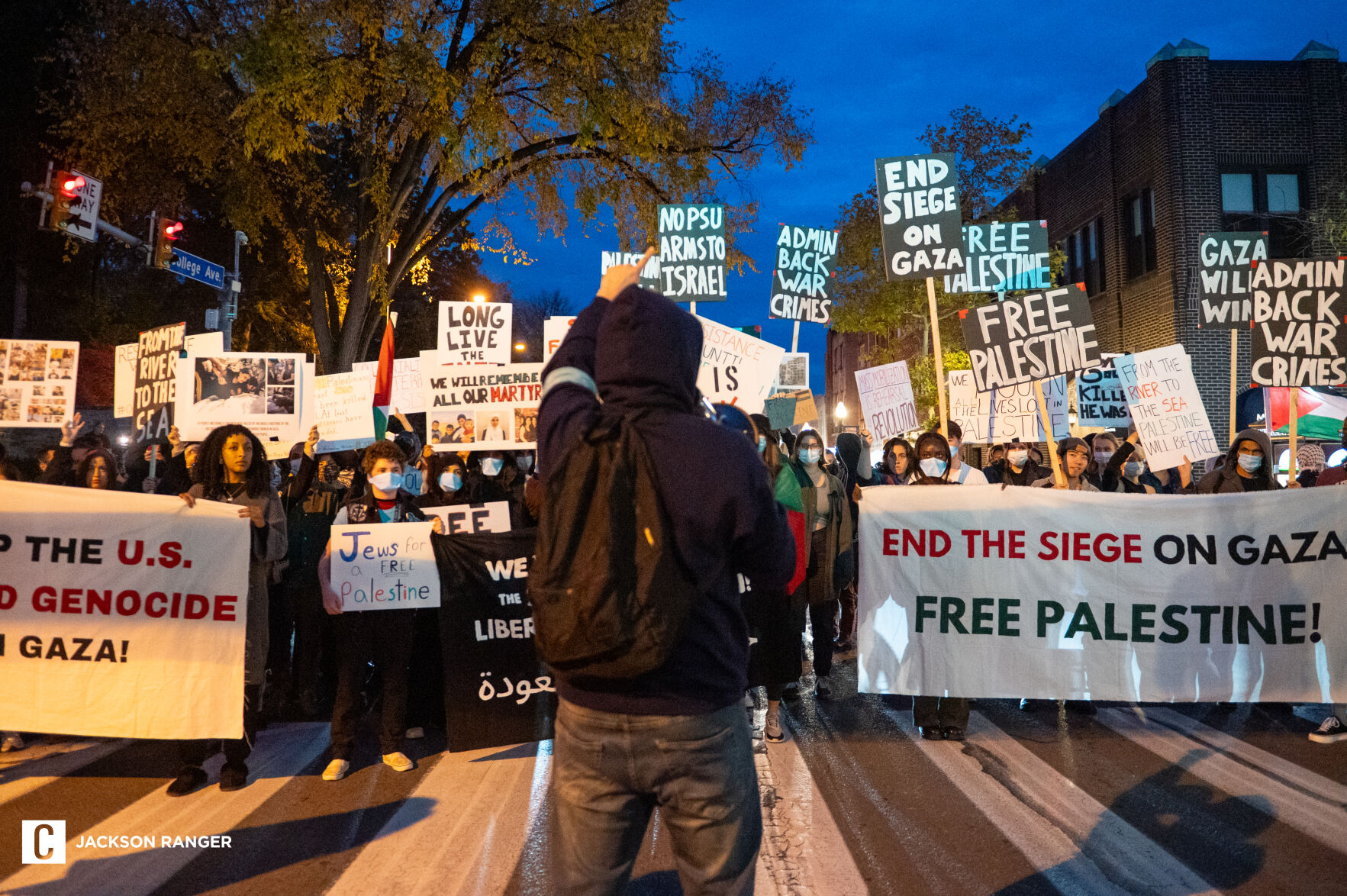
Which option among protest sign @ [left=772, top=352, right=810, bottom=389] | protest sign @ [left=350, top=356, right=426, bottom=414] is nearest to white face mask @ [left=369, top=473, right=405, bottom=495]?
protest sign @ [left=350, top=356, right=426, bottom=414]

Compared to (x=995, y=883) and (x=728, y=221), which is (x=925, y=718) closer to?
(x=995, y=883)

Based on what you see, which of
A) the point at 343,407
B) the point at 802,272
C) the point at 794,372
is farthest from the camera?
the point at 794,372

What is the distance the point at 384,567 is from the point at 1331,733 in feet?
19.3

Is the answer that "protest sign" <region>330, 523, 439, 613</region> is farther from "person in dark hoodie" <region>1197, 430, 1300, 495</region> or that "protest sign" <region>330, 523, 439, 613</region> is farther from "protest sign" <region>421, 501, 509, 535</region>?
"person in dark hoodie" <region>1197, 430, 1300, 495</region>

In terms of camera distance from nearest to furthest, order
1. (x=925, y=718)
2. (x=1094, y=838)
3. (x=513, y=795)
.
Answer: (x=1094, y=838) → (x=513, y=795) → (x=925, y=718)

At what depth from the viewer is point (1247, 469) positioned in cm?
779

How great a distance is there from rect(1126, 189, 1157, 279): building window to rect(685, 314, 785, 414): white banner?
1837 cm

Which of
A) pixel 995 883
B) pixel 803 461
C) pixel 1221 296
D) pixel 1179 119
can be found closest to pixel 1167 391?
pixel 1221 296

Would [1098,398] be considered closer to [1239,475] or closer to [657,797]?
[1239,475]

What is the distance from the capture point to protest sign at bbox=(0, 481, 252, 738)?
5434 mm

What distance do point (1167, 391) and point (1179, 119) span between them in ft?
47.8

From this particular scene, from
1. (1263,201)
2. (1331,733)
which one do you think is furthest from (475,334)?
(1263,201)

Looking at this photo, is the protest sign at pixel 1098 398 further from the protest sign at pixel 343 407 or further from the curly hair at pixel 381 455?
the curly hair at pixel 381 455

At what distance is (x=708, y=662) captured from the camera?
2.27 metres
